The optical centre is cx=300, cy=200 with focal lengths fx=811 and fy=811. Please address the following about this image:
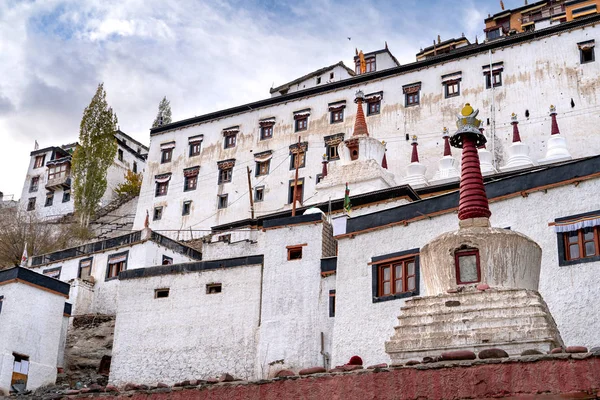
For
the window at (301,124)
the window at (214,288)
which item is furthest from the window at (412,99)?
the window at (214,288)

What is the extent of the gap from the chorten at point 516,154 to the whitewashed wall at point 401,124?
4.59 feet

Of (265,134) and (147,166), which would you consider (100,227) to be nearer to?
(147,166)

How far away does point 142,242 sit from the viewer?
3734 cm

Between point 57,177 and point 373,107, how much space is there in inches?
1176

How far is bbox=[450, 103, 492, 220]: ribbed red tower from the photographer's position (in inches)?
711

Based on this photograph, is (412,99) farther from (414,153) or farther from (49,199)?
(49,199)

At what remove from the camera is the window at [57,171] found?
65.4m

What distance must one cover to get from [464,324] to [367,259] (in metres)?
7.83

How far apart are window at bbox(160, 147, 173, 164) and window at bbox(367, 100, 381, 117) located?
14.5m

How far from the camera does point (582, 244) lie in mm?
19766

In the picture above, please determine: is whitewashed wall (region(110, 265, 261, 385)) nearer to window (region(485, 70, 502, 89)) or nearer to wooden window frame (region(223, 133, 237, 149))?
window (region(485, 70, 502, 89))

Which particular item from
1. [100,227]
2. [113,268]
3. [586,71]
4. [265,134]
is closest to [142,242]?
[113,268]

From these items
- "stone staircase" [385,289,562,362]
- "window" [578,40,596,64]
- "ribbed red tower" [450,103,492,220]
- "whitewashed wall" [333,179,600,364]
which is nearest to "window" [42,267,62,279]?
"whitewashed wall" [333,179,600,364]

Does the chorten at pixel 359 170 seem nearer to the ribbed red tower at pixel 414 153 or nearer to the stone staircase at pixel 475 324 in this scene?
the ribbed red tower at pixel 414 153
